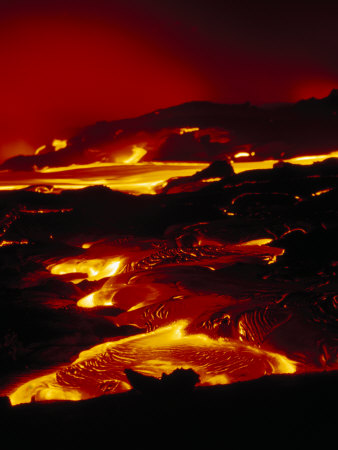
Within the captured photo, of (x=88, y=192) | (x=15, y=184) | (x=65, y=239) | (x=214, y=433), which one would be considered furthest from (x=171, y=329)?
(x=15, y=184)

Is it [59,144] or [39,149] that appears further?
[39,149]

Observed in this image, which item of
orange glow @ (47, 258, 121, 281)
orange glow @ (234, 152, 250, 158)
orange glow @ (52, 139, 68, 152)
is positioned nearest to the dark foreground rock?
orange glow @ (47, 258, 121, 281)

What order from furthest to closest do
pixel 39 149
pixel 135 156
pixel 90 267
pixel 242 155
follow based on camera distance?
pixel 39 149 < pixel 135 156 < pixel 242 155 < pixel 90 267

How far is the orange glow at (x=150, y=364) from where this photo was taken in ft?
7.86

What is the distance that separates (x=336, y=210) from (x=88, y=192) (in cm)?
275

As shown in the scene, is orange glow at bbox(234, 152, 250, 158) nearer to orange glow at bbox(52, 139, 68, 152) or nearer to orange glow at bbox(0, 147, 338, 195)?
orange glow at bbox(0, 147, 338, 195)

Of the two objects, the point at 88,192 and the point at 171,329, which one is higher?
the point at 88,192

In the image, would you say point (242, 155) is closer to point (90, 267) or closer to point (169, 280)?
point (90, 267)

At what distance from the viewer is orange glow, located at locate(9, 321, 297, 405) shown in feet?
7.86

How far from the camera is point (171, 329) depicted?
3066 mm

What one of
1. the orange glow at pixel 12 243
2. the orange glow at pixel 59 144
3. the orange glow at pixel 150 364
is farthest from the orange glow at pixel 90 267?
the orange glow at pixel 59 144

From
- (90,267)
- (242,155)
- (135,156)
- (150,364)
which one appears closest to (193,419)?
(150,364)

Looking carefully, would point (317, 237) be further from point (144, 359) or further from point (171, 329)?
point (144, 359)

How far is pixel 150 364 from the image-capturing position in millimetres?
2598
